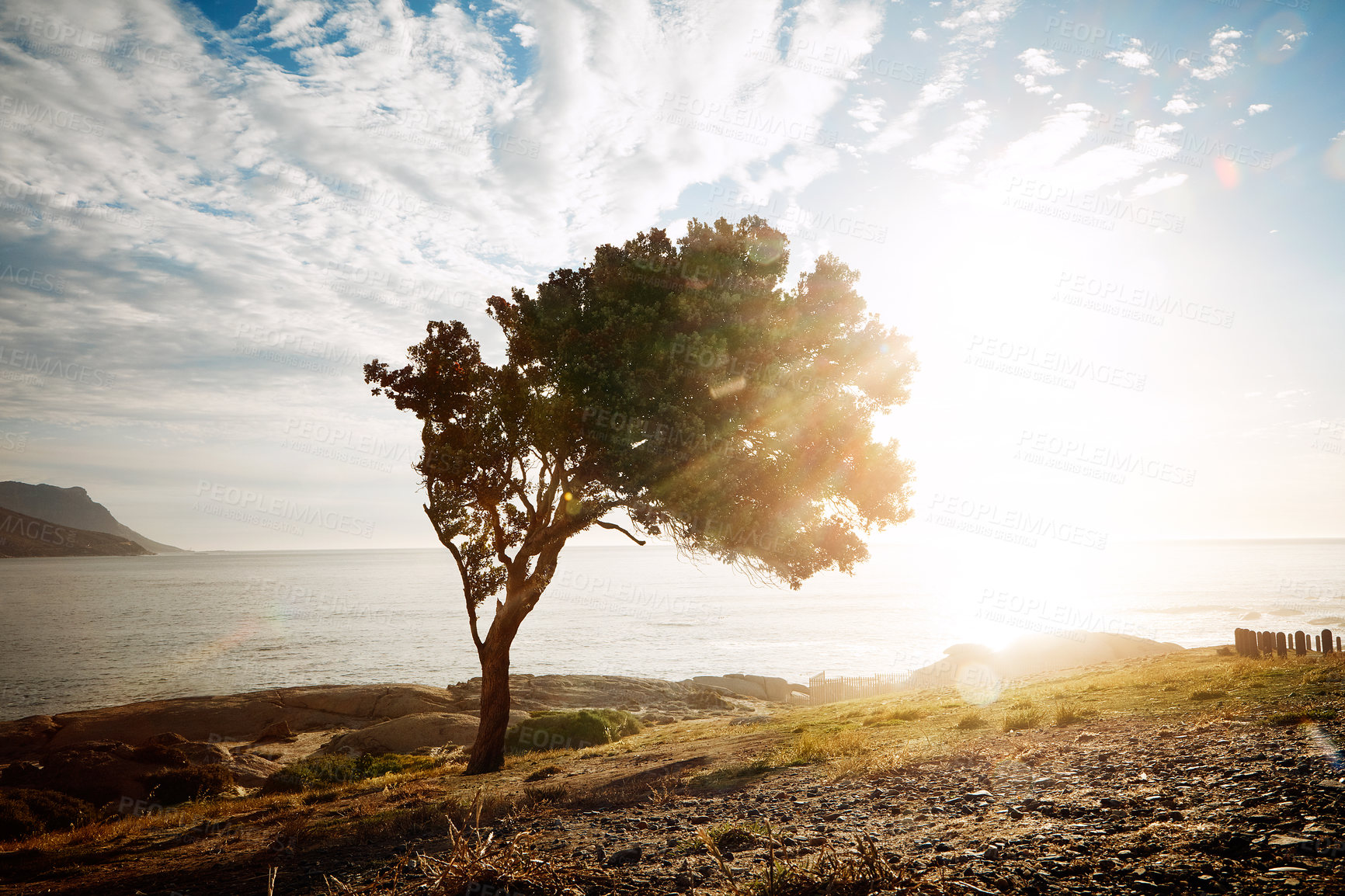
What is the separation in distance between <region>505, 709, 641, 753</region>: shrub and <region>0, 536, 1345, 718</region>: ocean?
9771 millimetres

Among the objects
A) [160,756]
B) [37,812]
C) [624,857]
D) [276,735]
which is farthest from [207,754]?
[624,857]

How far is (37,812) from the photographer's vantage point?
1533 cm

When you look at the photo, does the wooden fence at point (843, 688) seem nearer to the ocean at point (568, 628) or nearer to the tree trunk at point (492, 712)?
the ocean at point (568, 628)

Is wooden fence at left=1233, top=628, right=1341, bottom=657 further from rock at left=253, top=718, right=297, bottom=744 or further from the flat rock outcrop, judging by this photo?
rock at left=253, top=718, right=297, bottom=744

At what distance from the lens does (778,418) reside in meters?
15.0

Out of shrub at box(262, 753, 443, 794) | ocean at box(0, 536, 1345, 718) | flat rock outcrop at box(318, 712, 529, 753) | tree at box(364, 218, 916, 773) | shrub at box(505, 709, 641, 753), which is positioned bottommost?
ocean at box(0, 536, 1345, 718)

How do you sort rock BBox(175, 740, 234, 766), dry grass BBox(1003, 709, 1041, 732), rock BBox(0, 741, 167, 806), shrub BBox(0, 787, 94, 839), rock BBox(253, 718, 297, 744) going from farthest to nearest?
rock BBox(253, 718, 297, 744)
rock BBox(175, 740, 234, 766)
rock BBox(0, 741, 167, 806)
shrub BBox(0, 787, 94, 839)
dry grass BBox(1003, 709, 1041, 732)

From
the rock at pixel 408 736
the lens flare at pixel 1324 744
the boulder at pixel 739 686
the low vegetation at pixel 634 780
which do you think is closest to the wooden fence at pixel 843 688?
the boulder at pixel 739 686

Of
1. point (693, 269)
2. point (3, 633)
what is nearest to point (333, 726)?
point (693, 269)

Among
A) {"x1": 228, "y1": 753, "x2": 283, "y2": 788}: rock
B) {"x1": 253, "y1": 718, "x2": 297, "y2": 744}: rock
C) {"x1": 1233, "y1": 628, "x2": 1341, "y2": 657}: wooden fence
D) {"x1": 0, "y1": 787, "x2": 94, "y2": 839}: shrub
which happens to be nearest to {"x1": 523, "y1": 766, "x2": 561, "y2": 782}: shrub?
{"x1": 0, "y1": 787, "x2": 94, "y2": 839}: shrub

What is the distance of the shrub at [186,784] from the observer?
18.3 meters

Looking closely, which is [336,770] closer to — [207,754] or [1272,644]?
[207,754]

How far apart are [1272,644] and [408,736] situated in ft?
111

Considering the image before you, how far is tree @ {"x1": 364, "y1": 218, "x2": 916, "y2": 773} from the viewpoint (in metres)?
14.7
